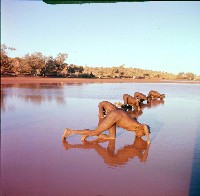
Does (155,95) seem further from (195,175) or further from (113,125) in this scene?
(195,175)

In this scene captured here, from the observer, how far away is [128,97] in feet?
46.7

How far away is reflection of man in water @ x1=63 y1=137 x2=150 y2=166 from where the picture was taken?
228 inches

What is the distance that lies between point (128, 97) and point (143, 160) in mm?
8547

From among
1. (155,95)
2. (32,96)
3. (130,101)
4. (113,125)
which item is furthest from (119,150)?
(155,95)

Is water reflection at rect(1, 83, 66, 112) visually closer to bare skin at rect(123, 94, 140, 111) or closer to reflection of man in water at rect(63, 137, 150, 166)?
bare skin at rect(123, 94, 140, 111)

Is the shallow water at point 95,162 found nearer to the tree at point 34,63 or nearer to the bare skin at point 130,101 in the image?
the bare skin at point 130,101

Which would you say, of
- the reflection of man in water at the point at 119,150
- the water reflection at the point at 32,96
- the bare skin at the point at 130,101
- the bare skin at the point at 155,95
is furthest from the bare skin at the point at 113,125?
the bare skin at the point at 155,95

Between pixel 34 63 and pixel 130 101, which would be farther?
pixel 34 63

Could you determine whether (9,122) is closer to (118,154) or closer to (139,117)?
(118,154)

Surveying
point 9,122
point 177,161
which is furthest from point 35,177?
point 9,122

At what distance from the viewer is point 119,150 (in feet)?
21.2

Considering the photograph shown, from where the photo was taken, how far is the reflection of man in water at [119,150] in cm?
579

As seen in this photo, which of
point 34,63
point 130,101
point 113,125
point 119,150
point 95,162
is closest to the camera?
point 95,162

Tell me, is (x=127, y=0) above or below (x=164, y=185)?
above
